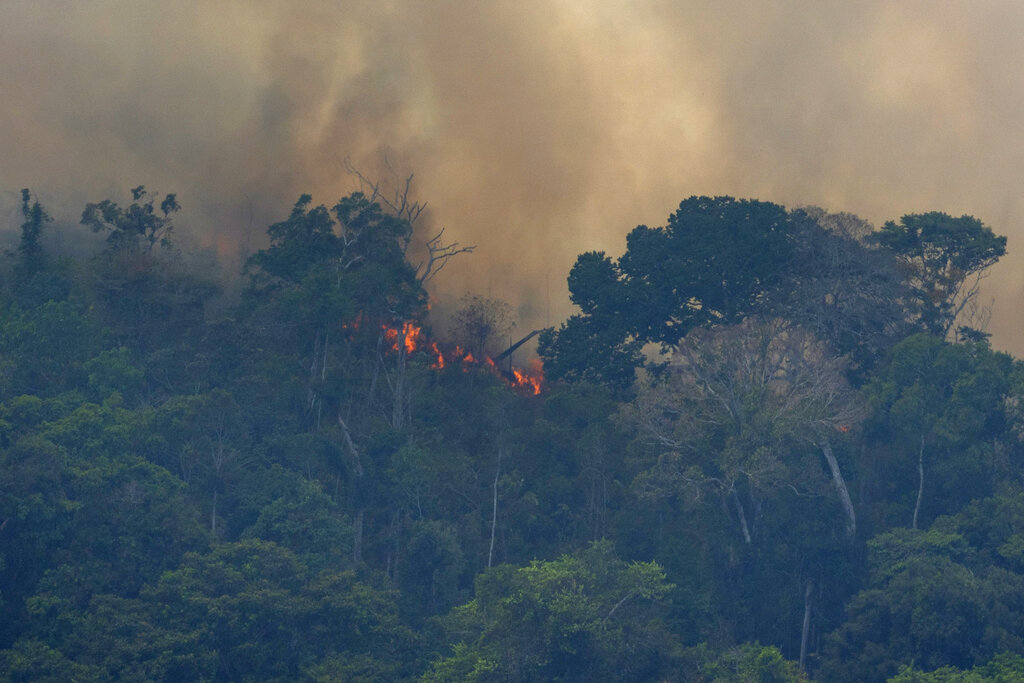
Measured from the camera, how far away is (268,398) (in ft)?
183

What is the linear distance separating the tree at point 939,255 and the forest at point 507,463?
0.13 metres

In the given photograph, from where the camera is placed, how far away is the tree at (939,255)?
2232 inches

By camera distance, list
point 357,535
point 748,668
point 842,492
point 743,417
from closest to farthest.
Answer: point 748,668 < point 743,417 < point 842,492 < point 357,535

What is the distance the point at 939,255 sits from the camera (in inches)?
2256

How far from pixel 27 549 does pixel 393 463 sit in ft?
53.4

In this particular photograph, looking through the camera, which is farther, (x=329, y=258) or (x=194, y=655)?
(x=329, y=258)

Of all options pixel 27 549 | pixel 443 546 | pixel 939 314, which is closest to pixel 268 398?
pixel 443 546

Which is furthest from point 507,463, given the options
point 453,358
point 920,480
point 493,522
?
point 920,480

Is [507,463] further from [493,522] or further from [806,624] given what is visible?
[806,624]

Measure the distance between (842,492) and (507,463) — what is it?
1417 centimetres

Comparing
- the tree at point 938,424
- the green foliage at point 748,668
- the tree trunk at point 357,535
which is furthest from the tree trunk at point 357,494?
the tree at point 938,424

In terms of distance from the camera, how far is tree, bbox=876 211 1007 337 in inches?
2232

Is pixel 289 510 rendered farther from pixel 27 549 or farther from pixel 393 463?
pixel 27 549

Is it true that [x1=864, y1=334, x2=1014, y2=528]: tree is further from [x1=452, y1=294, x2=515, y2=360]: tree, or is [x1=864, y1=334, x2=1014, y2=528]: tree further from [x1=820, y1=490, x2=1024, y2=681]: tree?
[x1=452, y1=294, x2=515, y2=360]: tree
